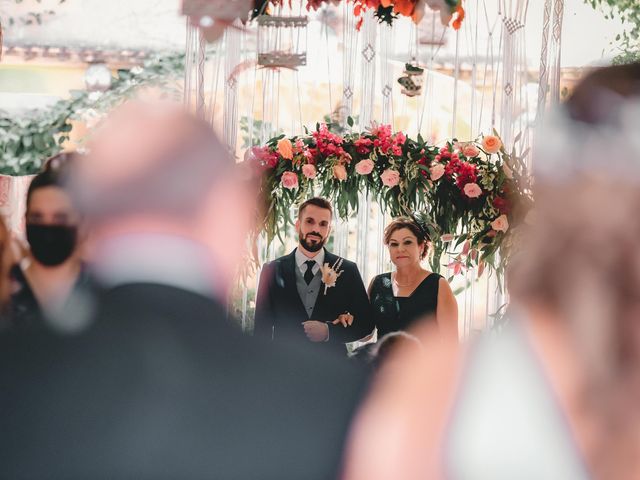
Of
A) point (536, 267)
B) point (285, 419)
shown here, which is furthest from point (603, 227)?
point (285, 419)

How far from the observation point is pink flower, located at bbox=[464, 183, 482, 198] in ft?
13.3

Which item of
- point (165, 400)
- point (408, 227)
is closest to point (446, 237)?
point (408, 227)

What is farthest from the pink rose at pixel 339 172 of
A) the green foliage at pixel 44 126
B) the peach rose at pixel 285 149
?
the green foliage at pixel 44 126

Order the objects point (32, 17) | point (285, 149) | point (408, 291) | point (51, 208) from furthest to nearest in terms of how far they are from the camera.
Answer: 1. point (32, 17)
2. point (285, 149)
3. point (408, 291)
4. point (51, 208)

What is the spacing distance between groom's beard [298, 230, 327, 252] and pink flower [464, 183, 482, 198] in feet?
2.47

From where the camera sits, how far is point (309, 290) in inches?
159

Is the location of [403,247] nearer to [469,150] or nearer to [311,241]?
[311,241]

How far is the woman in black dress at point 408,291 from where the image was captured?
12.9ft

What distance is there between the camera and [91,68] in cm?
758

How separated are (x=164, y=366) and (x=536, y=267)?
15.6 inches

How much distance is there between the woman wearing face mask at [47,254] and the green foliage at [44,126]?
20.8 feet

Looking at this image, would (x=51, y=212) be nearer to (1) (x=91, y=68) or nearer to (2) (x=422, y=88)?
(2) (x=422, y=88)

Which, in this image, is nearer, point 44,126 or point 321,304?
point 321,304

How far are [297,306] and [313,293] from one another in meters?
0.10
